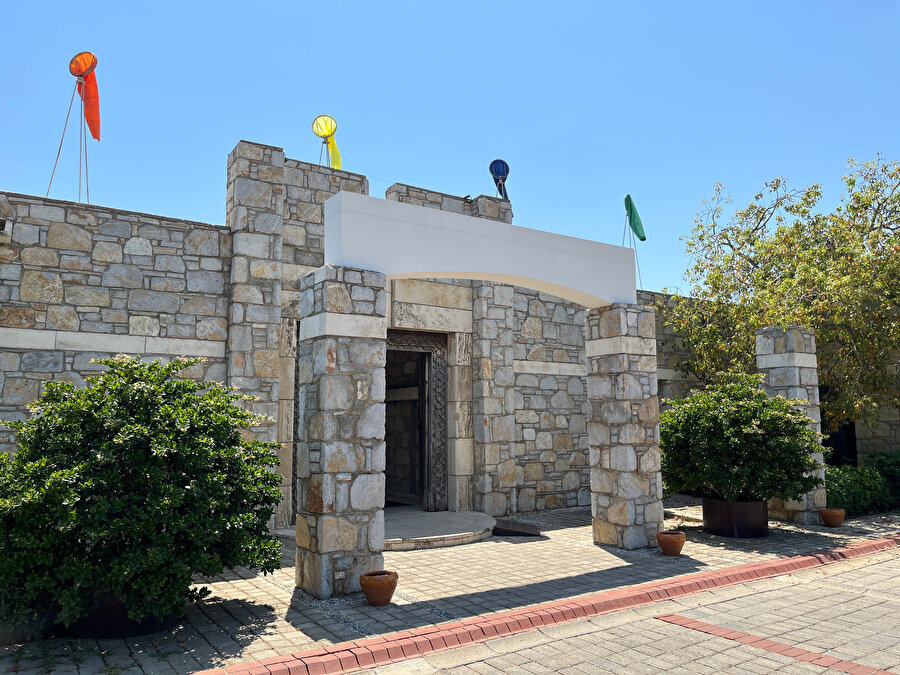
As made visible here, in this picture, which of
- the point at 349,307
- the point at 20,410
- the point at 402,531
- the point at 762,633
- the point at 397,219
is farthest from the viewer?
the point at 402,531

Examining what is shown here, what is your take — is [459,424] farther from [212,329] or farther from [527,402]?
[212,329]

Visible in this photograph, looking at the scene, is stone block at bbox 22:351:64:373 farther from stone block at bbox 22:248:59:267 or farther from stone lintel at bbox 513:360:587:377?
stone lintel at bbox 513:360:587:377

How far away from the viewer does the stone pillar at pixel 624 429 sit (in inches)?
313

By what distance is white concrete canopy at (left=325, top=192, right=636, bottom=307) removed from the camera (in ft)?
20.9

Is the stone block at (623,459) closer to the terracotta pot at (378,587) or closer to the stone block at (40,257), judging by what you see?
the terracotta pot at (378,587)

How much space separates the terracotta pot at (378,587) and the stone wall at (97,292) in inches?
162

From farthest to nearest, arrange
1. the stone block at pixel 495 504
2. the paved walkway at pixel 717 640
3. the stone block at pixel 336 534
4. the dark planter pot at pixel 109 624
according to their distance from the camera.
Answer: the stone block at pixel 495 504, the stone block at pixel 336 534, the dark planter pot at pixel 109 624, the paved walkway at pixel 717 640

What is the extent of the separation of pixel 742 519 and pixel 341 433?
6168 millimetres

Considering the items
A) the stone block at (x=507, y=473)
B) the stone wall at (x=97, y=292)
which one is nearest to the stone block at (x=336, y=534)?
the stone wall at (x=97, y=292)

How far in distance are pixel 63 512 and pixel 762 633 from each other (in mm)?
5437

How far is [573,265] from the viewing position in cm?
808

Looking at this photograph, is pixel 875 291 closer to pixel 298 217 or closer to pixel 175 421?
pixel 298 217

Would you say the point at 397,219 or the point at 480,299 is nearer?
the point at 397,219

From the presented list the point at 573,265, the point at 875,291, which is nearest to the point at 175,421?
the point at 573,265
